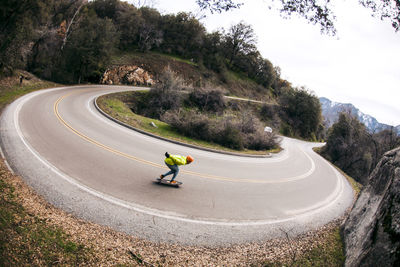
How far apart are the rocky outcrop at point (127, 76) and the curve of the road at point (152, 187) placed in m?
21.5

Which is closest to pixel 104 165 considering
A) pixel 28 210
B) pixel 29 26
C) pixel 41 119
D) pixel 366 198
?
pixel 28 210

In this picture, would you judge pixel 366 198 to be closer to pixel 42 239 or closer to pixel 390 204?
pixel 390 204

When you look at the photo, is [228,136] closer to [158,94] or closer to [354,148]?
[158,94]

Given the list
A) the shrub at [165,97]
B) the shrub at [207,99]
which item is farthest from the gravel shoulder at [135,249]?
the shrub at [207,99]

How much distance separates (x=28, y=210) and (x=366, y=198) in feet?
35.1

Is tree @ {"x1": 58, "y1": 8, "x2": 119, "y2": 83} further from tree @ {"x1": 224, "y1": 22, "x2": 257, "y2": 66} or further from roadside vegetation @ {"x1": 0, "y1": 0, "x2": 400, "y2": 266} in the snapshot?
tree @ {"x1": 224, "y1": 22, "x2": 257, "y2": 66}

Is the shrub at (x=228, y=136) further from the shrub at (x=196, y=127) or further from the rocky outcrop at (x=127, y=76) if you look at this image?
the rocky outcrop at (x=127, y=76)

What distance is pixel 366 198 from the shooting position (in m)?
7.45

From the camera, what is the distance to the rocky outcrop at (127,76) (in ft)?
111

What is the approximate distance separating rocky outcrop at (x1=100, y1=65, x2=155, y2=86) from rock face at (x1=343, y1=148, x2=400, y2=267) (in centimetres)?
→ 3547

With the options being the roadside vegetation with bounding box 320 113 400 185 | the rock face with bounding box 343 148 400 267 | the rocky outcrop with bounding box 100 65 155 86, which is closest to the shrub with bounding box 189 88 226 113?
the rocky outcrop with bounding box 100 65 155 86

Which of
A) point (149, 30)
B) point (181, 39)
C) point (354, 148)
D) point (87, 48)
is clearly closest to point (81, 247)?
point (87, 48)

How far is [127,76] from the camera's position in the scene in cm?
3634

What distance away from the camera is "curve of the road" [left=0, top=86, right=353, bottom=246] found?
584 centimetres
